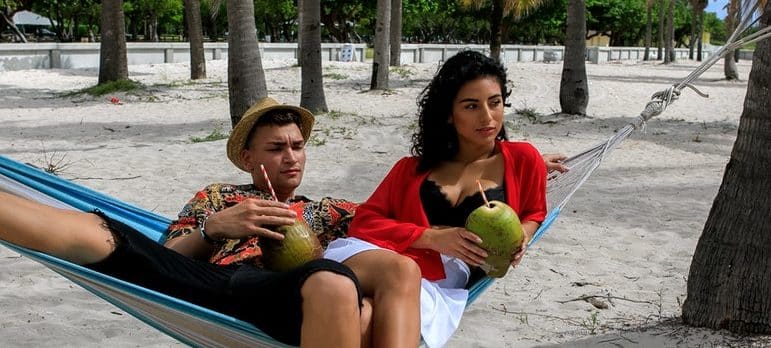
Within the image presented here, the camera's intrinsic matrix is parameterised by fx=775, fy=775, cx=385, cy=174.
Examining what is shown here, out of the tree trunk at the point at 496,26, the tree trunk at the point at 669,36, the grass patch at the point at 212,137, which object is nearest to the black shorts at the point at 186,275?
the grass patch at the point at 212,137

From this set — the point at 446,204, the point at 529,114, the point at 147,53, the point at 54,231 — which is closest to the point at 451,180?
the point at 446,204

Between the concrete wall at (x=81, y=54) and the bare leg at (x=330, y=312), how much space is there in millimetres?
15306

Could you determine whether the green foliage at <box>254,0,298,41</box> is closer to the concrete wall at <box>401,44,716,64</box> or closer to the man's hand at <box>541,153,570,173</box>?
the concrete wall at <box>401,44,716,64</box>

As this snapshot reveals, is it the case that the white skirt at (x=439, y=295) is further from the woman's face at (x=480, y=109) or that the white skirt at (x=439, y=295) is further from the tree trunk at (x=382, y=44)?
the tree trunk at (x=382, y=44)

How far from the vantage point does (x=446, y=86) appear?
2.16 meters

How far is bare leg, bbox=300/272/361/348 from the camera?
5.32ft

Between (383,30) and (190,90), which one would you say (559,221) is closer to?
(383,30)

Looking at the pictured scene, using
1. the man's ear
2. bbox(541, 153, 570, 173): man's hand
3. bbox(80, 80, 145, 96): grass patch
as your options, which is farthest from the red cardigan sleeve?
bbox(80, 80, 145, 96): grass patch

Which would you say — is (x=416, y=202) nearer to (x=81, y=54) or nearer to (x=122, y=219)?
(x=122, y=219)

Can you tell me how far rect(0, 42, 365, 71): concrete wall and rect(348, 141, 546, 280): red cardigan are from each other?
14.9 metres

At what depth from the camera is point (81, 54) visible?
17250 millimetres

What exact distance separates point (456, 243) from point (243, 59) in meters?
5.92

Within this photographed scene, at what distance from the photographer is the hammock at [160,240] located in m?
1.78

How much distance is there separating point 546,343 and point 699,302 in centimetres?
57
